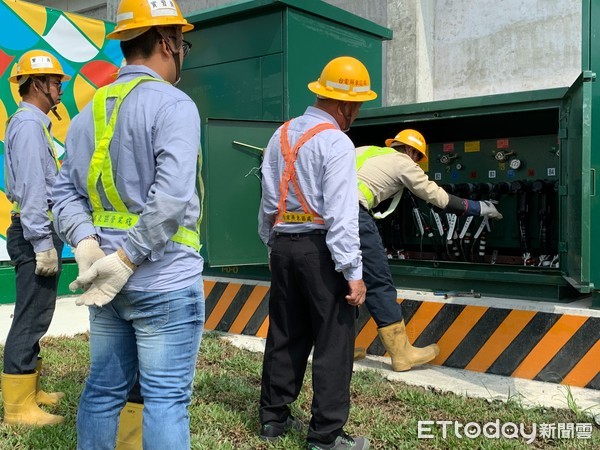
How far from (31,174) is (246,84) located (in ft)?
8.15

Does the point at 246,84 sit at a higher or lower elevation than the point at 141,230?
higher

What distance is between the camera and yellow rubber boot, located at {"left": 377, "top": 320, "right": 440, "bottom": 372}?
446 cm

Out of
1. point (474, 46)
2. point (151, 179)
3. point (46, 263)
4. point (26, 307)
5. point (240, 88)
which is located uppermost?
point (474, 46)

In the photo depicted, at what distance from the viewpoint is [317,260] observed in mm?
3043

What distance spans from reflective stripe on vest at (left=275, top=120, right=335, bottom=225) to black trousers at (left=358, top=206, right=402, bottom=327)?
1.14m

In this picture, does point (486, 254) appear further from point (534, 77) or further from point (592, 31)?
point (534, 77)

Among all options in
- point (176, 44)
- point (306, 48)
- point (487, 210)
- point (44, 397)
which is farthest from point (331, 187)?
point (306, 48)

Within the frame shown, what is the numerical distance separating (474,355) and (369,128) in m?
2.28

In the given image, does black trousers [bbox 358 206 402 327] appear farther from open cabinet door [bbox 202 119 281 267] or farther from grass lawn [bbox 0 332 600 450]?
open cabinet door [bbox 202 119 281 267]

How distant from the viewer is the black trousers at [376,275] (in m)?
4.27

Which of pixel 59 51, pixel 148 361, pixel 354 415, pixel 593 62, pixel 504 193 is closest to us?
pixel 148 361

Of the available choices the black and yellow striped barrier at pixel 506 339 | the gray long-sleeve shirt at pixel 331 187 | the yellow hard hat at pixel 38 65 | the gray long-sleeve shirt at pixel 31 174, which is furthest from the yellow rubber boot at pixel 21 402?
the black and yellow striped barrier at pixel 506 339

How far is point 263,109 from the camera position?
5316 mm

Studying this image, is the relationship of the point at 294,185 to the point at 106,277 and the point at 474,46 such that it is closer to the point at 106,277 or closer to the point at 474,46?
the point at 106,277
